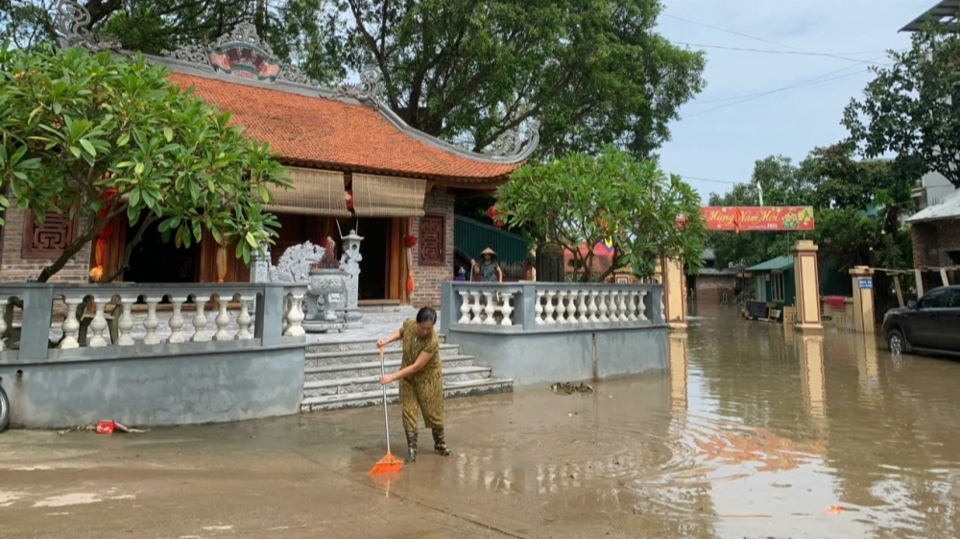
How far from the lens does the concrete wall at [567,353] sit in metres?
7.60

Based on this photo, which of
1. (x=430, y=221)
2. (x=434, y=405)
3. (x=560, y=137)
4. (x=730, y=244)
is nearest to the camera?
(x=434, y=405)

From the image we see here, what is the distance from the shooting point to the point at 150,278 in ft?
40.2

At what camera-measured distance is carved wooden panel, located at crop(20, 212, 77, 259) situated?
376 inches

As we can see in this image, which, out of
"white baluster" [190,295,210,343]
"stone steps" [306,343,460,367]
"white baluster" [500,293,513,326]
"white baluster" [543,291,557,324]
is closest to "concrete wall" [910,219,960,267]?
"white baluster" [543,291,557,324]

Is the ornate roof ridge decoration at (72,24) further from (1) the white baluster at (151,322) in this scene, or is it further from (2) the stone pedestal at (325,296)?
(1) the white baluster at (151,322)

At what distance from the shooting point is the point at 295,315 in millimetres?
6207

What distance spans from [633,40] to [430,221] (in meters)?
8.96

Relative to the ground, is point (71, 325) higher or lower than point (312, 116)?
lower

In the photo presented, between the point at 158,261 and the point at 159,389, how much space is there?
805cm

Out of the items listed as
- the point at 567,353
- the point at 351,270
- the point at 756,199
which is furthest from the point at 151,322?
the point at 756,199

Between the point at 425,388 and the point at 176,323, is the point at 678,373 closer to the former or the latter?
the point at 425,388

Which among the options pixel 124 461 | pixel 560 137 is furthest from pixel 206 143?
pixel 560 137

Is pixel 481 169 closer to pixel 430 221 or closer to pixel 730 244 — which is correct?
pixel 430 221

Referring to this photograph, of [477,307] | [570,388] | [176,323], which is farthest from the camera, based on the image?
[477,307]
